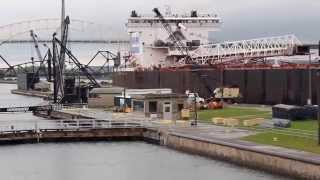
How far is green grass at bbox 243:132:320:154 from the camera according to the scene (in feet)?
149

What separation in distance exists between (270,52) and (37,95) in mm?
80570

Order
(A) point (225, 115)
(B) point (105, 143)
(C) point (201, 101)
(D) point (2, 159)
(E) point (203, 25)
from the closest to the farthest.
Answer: (D) point (2, 159) < (B) point (105, 143) < (A) point (225, 115) < (C) point (201, 101) < (E) point (203, 25)

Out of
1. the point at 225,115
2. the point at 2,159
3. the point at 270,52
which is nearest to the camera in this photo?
the point at 2,159

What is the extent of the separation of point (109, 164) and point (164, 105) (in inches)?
755

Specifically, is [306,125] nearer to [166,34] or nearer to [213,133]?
[213,133]

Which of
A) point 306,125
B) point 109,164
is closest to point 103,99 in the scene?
point 306,125

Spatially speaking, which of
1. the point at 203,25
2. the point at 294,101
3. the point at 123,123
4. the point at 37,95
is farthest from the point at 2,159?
the point at 37,95

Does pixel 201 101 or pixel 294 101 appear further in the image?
pixel 201 101

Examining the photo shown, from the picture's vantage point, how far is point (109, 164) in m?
51.3

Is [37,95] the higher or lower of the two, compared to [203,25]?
lower

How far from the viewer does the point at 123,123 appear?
6581cm

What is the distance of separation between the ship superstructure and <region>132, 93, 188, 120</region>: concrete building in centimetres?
5270

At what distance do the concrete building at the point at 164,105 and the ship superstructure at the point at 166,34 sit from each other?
2075 inches

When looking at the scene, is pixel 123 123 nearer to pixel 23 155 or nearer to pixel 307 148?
pixel 23 155
